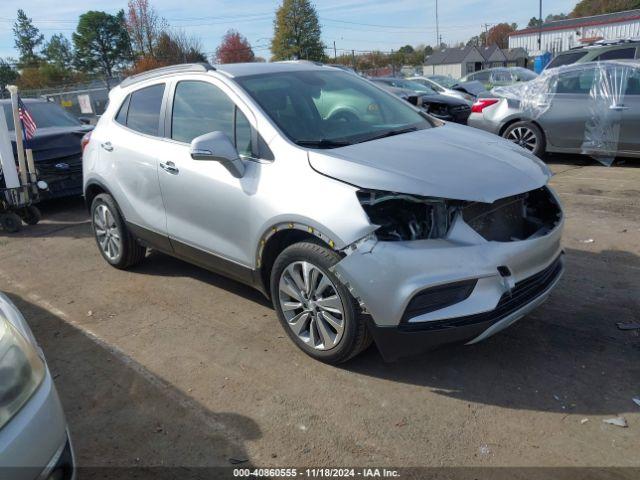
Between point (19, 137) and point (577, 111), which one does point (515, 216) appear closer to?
point (577, 111)

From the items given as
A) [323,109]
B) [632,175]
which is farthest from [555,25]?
[323,109]

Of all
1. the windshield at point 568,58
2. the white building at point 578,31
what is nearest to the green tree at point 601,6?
the white building at point 578,31

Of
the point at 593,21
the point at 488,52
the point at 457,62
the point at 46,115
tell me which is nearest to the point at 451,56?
the point at 457,62

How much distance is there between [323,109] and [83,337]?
2.48 metres

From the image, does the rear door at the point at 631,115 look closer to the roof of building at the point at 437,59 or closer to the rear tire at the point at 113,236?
the rear tire at the point at 113,236

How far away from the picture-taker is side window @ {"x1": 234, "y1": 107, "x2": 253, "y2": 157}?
3789mm

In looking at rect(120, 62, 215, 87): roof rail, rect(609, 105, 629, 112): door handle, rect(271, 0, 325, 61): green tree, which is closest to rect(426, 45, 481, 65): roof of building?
rect(271, 0, 325, 61): green tree

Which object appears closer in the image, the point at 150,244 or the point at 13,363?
the point at 13,363

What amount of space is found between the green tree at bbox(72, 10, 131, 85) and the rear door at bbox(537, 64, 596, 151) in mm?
87301

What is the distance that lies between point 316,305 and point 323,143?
42.0 inches

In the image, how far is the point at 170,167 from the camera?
432cm

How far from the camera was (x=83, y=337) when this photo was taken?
4211mm

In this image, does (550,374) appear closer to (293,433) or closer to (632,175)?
(293,433)

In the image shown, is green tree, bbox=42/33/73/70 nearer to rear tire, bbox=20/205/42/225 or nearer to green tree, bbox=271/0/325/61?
green tree, bbox=271/0/325/61
